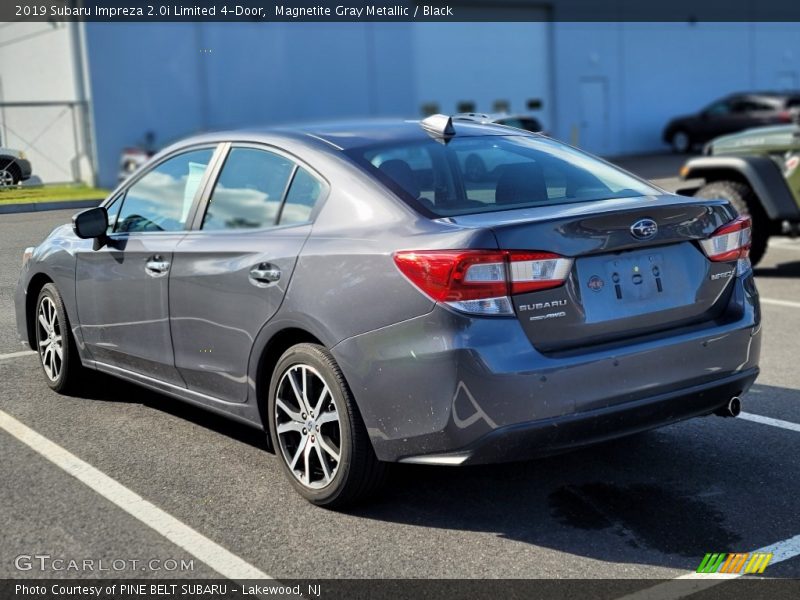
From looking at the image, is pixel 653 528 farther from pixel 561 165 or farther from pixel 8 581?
pixel 8 581

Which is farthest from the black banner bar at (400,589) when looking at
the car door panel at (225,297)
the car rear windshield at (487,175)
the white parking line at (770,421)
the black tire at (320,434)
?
the white parking line at (770,421)

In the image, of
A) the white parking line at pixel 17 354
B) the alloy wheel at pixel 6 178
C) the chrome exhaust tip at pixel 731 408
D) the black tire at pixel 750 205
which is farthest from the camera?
the black tire at pixel 750 205

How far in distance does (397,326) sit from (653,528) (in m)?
1.25

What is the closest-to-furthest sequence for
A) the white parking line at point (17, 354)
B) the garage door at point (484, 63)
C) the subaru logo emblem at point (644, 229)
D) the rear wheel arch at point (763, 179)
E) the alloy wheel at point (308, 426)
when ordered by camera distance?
the subaru logo emblem at point (644, 229)
the alloy wheel at point (308, 426)
the white parking line at point (17, 354)
the rear wheel arch at point (763, 179)
the garage door at point (484, 63)

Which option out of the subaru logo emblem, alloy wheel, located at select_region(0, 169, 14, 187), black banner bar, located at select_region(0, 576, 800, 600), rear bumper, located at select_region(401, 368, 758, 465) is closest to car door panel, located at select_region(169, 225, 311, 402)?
rear bumper, located at select_region(401, 368, 758, 465)

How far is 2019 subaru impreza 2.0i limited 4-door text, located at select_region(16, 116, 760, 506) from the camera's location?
375 cm

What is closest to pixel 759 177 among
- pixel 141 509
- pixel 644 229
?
pixel 644 229

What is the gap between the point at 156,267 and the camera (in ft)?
16.3

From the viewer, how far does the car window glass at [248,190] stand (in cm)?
457

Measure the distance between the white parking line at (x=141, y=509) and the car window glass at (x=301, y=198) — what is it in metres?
1.30


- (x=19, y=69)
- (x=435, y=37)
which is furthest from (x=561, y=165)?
(x=435, y=37)

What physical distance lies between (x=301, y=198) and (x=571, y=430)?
1.50 m

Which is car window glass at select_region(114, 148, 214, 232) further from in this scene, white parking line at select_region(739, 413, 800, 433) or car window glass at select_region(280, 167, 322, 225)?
white parking line at select_region(739, 413, 800, 433)

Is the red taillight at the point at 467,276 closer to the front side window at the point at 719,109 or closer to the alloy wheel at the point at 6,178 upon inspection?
the alloy wheel at the point at 6,178
